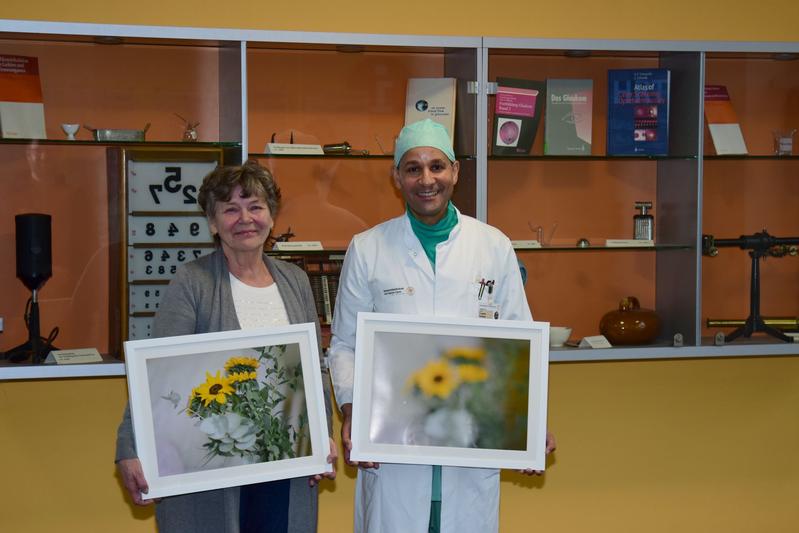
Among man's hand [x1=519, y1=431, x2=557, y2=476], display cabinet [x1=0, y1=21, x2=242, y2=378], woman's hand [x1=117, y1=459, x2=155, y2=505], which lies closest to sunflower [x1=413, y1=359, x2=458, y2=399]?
man's hand [x1=519, y1=431, x2=557, y2=476]

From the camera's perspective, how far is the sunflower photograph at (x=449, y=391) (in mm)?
2494

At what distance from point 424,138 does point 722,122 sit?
1.58 metres

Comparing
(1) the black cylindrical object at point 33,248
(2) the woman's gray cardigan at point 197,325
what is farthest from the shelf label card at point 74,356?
(2) the woman's gray cardigan at point 197,325

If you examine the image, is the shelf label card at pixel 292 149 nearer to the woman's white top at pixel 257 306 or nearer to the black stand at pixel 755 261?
the woman's white top at pixel 257 306

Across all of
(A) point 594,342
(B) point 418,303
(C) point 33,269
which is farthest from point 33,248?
(A) point 594,342

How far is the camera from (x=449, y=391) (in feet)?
8.23

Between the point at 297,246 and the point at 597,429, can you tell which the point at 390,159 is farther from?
the point at 597,429

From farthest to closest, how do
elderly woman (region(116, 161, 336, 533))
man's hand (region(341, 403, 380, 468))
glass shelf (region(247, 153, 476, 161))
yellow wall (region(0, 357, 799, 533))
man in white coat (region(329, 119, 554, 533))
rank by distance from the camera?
yellow wall (region(0, 357, 799, 533)) → glass shelf (region(247, 153, 476, 161)) → man in white coat (region(329, 119, 554, 533)) → man's hand (region(341, 403, 380, 468)) → elderly woman (region(116, 161, 336, 533))

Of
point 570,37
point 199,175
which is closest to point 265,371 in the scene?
point 199,175

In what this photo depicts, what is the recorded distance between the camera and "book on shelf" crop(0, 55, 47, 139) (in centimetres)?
314

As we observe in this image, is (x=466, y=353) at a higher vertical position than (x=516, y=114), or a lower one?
lower

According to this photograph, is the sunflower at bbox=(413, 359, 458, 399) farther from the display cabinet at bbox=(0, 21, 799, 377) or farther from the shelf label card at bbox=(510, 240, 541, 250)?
the shelf label card at bbox=(510, 240, 541, 250)

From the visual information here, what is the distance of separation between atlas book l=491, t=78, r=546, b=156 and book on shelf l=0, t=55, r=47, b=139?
5.41 ft

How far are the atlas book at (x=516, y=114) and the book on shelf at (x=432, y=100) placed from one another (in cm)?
17
